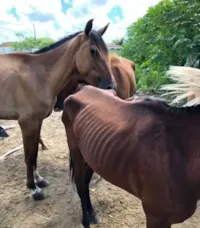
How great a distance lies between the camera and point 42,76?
2725 millimetres

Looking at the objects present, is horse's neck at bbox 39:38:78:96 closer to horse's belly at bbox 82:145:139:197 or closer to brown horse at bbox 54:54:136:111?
brown horse at bbox 54:54:136:111

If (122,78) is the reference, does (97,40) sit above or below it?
above

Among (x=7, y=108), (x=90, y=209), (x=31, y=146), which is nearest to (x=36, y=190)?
(x=31, y=146)

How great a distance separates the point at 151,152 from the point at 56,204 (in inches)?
64.5

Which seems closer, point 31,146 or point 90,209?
point 90,209

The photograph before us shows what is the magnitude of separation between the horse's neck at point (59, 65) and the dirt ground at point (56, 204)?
1076mm

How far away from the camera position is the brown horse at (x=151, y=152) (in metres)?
1.27

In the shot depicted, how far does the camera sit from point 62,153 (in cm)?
374

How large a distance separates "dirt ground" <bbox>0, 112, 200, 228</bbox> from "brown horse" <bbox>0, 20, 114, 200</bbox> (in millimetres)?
170

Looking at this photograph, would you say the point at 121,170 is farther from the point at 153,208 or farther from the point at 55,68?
the point at 55,68

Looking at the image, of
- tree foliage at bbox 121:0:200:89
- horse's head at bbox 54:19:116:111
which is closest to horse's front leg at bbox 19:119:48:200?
horse's head at bbox 54:19:116:111

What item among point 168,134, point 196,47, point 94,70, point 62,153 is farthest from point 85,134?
point 196,47

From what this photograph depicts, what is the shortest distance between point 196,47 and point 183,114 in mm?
3437

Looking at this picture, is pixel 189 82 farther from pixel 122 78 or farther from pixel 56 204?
pixel 122 78
